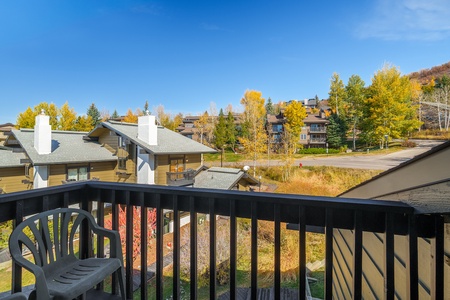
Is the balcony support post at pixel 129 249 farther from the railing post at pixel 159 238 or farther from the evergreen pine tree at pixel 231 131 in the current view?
the evergreen pine tree at pixel 231 131

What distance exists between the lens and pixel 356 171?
Result: 9828 millimetres

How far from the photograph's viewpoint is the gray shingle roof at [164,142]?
405 inches

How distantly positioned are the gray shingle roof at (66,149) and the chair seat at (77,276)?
919cm

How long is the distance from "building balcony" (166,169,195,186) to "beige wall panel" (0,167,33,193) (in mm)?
5232

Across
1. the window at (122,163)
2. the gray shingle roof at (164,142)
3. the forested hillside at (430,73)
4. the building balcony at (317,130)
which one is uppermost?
the building balcony at (317,130)

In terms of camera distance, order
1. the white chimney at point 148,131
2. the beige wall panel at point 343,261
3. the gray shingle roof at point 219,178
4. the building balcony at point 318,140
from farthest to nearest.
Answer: the building balcony at point 318,140, the white chimney at point 148,131, the gray shingle roof at point 219,178, the beige wall panel at point 343,261

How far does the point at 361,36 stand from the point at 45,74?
77.3 ft

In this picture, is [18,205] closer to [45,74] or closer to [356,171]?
[356,171]

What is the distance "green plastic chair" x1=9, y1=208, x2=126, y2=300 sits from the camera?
41.9 inches

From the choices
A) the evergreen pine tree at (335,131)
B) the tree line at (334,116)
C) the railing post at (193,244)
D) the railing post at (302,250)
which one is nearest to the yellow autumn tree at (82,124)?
the tree line at (334,116)

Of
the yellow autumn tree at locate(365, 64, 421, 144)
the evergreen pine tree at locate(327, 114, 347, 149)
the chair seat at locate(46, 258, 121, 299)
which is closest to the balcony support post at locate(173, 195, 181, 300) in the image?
the chair seat at locate(46, 258, 121, 299)

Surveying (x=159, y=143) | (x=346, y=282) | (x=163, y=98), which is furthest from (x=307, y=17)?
(x=163, y=98)

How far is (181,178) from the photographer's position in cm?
1079

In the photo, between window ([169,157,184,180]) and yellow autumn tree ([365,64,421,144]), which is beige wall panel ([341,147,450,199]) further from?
window ([169,157,184,180])
